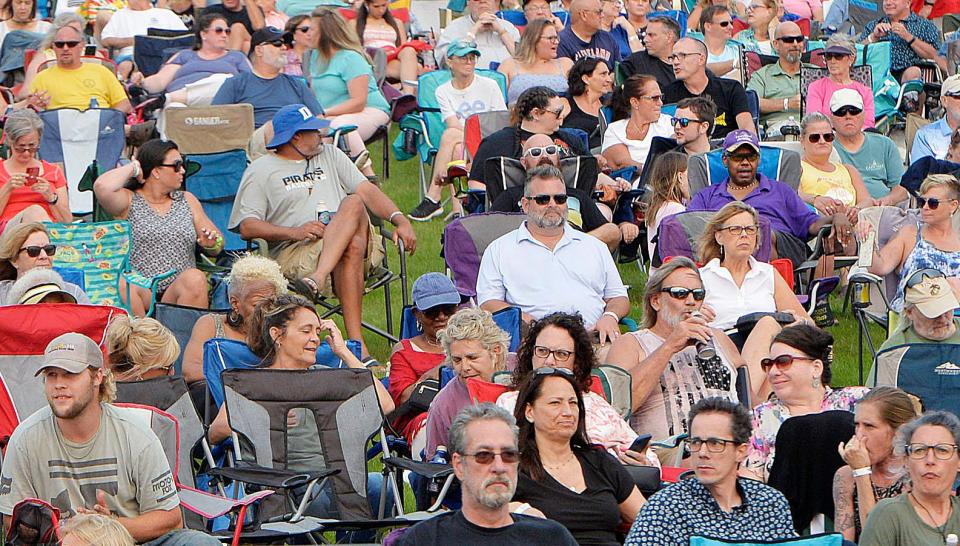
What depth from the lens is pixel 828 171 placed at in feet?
37.8

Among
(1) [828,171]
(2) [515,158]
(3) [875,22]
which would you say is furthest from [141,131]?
(3) [875,22]

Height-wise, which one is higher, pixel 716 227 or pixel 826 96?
pixel 716 227

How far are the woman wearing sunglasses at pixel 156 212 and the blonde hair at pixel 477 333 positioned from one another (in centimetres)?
267

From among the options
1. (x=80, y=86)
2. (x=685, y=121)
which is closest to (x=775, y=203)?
(x=685, y=121)

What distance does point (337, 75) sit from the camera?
13734 millimetres

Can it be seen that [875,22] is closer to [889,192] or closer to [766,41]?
[766,41]

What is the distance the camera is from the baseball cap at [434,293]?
8.81 m

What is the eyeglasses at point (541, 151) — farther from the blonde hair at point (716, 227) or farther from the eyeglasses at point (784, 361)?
the eyeglasses at point (784, 361)

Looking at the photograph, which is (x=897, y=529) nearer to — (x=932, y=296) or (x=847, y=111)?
(x=932, y=296)

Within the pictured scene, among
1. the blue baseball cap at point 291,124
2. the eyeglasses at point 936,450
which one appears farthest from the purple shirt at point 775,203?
the eyeglasses at point 936,450

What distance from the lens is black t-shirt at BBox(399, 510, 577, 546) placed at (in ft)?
19.7

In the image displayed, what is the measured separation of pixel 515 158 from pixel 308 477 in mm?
4560

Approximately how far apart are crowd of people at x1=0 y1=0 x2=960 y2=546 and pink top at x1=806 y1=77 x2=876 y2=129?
0.03 metres

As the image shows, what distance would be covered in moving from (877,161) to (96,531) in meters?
7.79
